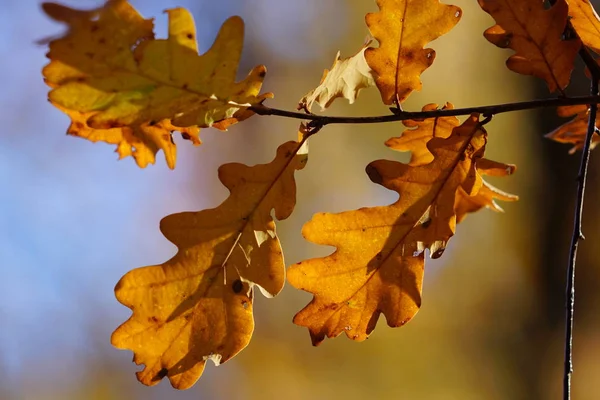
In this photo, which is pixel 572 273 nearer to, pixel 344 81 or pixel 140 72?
pixel 344 81

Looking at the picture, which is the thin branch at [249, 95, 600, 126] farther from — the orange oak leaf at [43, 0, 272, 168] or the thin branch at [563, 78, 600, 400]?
the thin branch at [563, 78, 600, 400]

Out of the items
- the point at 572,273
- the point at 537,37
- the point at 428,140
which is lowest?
the point at 572,273

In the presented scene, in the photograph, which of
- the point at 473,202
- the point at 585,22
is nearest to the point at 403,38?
the point at 585,22

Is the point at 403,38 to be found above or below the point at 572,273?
above

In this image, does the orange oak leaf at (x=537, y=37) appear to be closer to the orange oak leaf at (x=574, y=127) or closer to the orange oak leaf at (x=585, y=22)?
the orange oak leaf at (x=585, y=22)

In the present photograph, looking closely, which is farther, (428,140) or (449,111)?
(428,140)

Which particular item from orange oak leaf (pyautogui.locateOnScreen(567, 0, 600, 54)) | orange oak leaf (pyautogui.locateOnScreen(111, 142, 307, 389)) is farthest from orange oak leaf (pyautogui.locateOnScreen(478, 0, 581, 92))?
orange oak leaf (pyautogui.locateOnScreen(111, 142, 307, 389))

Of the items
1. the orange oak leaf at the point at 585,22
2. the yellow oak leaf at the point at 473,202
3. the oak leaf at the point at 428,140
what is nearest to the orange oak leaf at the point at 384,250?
the oak leaf at the point at 428,140
